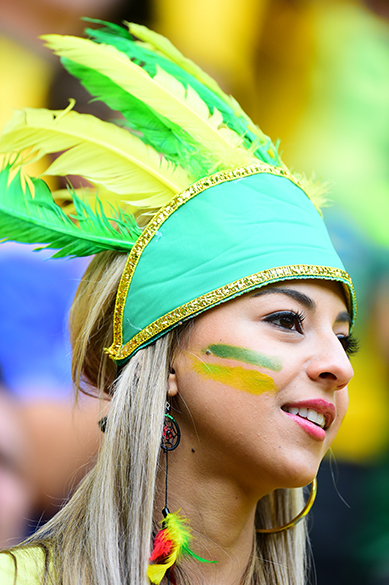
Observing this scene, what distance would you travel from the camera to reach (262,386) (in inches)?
66.1

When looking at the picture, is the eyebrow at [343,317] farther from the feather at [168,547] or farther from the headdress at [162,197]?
the feather at [168,547]

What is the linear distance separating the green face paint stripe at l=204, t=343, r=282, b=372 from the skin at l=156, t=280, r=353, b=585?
0.01 metres

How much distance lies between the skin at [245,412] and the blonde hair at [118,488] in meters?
0.10

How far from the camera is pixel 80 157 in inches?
82.0

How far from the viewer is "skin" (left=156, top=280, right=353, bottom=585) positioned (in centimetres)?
169

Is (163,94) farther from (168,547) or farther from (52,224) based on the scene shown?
(168,547)

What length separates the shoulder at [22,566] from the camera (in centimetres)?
166

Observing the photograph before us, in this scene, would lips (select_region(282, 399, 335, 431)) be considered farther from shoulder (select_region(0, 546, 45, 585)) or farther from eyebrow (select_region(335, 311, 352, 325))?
shoulder (select_region(0, 546, 45, 585))

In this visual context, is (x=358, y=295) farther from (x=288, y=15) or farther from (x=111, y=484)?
Answer: (x=111, y=484)

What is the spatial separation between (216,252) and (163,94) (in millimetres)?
666

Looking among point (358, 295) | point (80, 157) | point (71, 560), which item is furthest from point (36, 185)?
point (358, 295)

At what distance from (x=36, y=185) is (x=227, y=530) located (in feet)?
4.57

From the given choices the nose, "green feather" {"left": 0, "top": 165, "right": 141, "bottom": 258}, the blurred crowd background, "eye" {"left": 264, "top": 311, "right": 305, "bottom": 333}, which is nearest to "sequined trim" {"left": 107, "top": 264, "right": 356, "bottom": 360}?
"eye" {"left": 264, "top": 311, "right": 305, "bottom": 333}

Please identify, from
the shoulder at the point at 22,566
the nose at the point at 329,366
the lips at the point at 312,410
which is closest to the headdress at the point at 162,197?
the nose at the point at 329,366
